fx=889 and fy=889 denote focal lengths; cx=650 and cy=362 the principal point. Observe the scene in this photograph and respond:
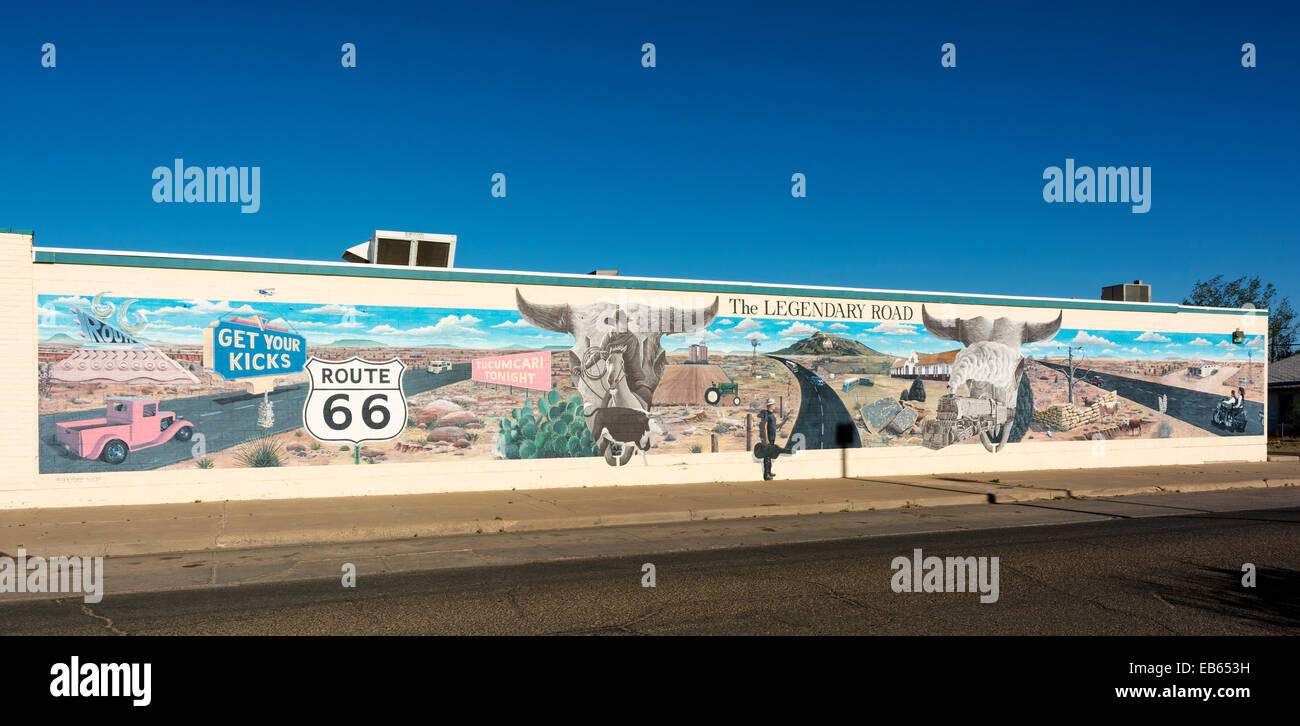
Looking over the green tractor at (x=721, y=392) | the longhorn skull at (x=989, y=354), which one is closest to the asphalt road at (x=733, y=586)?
the green tractor at (x=721, y=392)

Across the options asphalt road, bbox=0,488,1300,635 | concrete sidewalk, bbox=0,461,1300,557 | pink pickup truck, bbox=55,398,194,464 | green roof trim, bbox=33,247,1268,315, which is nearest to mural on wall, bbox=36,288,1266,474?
pink pickup truck, bbox=55,398,194,464

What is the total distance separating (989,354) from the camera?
21.3 m

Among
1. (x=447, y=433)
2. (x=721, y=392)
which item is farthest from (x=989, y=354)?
(x=447, y=433)

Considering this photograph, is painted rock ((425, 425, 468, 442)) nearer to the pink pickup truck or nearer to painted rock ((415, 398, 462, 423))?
painted rock ((415, 398, 462, 423))

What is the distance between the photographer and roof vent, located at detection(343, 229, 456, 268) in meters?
16.9

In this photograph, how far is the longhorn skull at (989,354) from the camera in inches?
822

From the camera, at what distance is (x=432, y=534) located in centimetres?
1255

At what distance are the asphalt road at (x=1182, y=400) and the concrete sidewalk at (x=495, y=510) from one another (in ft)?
11.3

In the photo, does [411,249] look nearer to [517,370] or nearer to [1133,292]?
[517,370]

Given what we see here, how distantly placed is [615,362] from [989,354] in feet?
31.2

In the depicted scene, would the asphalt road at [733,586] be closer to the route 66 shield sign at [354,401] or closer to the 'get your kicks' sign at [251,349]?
the route 66 shield sign at [354,401]

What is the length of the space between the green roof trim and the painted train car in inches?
1.4
